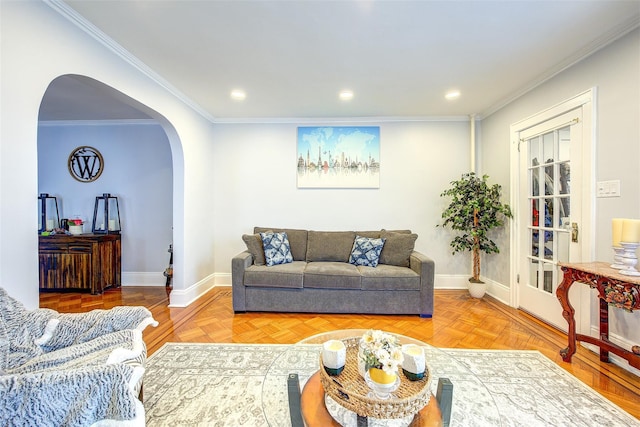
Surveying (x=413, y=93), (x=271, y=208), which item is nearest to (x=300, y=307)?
(x=271, y=208)

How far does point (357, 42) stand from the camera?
2020 mm

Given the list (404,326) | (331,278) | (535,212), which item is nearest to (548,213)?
(535,212)

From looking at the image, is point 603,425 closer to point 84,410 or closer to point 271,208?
point 84,410

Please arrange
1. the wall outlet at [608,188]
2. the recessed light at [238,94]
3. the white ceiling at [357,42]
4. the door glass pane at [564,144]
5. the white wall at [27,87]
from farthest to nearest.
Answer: the recessed light at [238,94], the door glass pane at [564,144], the wall outlet at [608,188], the white ceiling at [357,42], the white wall at [27,87]

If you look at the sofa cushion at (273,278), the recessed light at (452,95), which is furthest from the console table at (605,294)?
the sofa cushion at (273,278)

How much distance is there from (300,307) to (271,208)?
5.18ft

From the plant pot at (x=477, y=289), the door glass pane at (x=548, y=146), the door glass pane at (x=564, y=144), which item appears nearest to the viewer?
the door glass pane at (x=564, y=144)

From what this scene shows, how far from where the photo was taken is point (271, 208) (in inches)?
151

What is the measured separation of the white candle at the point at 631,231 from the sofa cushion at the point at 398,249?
1.71 metres

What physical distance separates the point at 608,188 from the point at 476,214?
→ 1.31 metres

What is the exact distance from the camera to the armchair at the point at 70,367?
0.84m

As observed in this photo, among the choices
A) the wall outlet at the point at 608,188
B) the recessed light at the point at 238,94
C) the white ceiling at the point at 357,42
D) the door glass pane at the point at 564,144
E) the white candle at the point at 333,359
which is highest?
the recessed light at the point at 238,94

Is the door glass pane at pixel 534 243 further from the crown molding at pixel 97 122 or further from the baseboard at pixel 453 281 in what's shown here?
the crown molding at pixel 97 122

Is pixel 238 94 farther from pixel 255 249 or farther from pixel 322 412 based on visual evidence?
pixel 322 412
